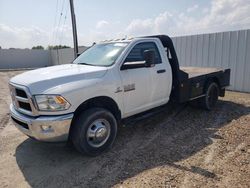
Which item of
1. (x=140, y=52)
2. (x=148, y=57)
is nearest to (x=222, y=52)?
(x=140, y=52)

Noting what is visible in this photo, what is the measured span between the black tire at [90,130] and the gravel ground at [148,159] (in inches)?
6.8

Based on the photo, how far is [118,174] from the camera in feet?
12.7

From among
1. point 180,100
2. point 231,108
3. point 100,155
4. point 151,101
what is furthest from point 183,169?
point 231,108

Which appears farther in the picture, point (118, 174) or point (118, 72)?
point (118, 72)

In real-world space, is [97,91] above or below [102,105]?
above

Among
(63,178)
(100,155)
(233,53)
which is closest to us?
(63,178)

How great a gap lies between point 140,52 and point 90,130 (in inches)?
78.3

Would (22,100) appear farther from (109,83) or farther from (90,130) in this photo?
(109,83)

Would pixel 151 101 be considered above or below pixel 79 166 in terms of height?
above

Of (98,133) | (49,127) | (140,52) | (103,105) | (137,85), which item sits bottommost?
(98,133)

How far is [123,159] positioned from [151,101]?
159 cm

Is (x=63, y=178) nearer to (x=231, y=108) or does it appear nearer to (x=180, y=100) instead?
(x=180, y=100)

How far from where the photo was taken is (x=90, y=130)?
4.36 metres

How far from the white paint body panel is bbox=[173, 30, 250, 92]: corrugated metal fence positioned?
17.3ft
